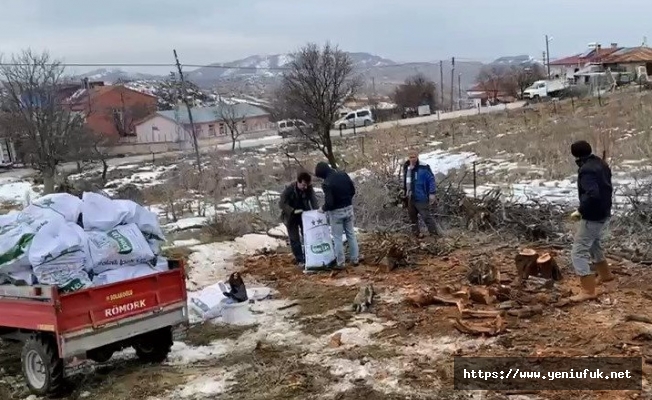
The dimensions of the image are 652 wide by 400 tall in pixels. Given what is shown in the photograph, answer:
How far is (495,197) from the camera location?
40.6ft

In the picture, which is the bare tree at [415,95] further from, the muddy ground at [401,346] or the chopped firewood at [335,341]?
the chopped firewood at [335,341]

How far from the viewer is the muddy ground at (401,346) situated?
5664mm

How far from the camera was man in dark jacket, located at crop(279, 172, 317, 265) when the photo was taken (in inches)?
409

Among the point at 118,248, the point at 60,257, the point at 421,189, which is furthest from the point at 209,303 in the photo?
the point at 421,189

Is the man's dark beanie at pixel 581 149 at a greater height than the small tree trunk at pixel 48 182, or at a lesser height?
greater

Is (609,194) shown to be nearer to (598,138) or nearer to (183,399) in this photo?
(183,399)

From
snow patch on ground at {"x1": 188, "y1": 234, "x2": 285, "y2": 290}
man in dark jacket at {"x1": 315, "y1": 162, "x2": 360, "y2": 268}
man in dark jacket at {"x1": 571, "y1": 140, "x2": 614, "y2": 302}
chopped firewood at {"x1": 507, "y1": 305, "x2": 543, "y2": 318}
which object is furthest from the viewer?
snow patch on ground at {"x1": 188, "y1": 234, "x2": 285, "y2": 290}

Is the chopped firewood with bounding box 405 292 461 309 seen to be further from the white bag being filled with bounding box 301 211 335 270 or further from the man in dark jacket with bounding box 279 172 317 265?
the man in dark jacket with bounding box 279 172 317 265

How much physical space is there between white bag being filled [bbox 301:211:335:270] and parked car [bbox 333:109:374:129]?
4666 cm

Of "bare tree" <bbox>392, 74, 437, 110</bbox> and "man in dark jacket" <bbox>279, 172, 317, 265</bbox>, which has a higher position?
"bare tree" <bbox>392, 74, 437, 110</bbox>

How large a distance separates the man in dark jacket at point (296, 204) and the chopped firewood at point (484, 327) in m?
4.16

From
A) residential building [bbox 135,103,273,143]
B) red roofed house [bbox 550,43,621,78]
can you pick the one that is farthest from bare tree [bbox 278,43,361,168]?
red roofed house [bbox 550,43,621,78]

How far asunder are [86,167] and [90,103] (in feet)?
96.5

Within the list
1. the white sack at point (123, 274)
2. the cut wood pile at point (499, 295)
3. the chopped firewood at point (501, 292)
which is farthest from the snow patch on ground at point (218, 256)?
the chopped firewood at point (501, 292)
